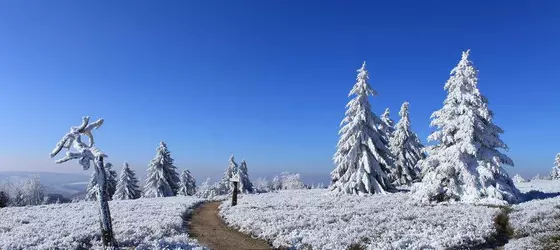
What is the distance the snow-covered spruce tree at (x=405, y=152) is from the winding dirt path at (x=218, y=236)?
3481cm

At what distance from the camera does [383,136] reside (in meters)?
41.4

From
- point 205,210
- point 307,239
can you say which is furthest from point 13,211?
point 307,239

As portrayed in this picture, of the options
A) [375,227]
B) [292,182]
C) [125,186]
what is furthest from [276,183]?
[375,227]

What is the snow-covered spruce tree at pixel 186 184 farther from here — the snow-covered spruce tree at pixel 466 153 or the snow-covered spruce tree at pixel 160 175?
the snow-covered spruce tree at pixel 466 153

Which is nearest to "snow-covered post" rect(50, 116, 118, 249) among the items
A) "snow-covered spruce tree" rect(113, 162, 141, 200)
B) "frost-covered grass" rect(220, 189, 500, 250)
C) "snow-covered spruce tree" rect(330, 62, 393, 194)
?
"frost-covered grass" rect(220, 189, 500, 250)

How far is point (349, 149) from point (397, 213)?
17.3m

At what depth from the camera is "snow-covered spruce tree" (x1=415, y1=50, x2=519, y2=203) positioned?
27.3 m

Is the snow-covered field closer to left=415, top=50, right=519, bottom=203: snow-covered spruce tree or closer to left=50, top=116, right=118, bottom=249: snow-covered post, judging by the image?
left=415, top=50, right=519, bottom=203: snow-covered spruce tree

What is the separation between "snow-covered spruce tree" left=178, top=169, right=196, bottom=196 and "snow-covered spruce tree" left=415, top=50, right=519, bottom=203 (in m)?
54.7

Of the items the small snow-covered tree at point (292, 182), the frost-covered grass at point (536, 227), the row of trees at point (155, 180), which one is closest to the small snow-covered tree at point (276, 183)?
the small snow-covered tree at point (292, 182)

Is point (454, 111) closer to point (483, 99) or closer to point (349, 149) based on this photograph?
point (483, 99)

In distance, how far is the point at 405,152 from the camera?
55094mm

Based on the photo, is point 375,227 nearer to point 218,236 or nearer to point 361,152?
point 218,236

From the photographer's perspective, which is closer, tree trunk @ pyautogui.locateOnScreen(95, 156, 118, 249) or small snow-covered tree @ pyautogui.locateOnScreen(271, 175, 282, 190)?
tree trunk @ pyautogui.locateOnScreen(95, 156, 118, 249)
